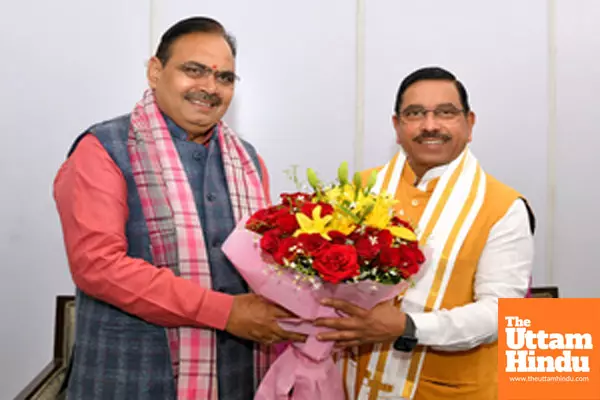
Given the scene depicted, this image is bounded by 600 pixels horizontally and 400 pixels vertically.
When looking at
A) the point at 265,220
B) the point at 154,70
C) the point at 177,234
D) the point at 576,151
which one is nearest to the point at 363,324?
the point at 265,220

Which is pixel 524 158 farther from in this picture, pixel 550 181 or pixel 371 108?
pixel 371 108

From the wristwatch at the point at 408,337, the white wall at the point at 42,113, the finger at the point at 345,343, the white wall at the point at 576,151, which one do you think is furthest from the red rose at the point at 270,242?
the white wall at the point at 576,151

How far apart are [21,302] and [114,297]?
1552 millimetres

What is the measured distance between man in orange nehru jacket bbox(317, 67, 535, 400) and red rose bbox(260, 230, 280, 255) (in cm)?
44

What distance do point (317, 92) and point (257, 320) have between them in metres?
1.70

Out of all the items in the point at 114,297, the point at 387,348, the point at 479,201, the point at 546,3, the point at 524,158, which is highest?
the point at 546,3

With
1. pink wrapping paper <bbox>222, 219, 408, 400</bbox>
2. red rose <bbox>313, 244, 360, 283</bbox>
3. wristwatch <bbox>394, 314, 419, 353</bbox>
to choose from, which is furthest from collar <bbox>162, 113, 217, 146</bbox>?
wristwatch <bbox>394, 314, 419, 353</bbox>

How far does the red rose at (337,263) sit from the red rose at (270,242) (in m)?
0.12

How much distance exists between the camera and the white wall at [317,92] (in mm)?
2932

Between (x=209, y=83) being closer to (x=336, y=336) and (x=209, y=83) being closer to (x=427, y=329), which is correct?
(x=336, y=336)

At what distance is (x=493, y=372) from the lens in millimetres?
1932

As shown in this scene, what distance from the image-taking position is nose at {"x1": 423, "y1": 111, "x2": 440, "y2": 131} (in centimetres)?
193

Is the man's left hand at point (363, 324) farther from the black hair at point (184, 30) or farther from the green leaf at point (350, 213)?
the black hair at point (184, 30)

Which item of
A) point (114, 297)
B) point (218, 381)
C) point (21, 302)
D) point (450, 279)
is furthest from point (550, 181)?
point (21, 302)
